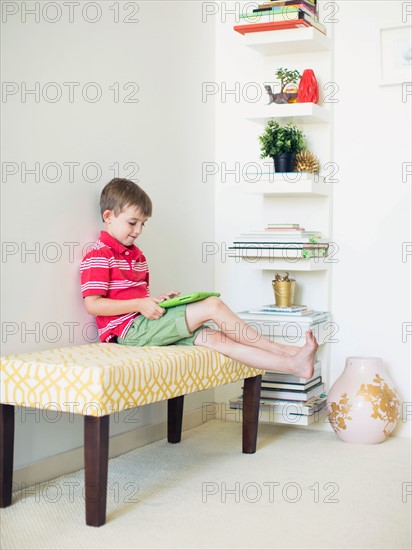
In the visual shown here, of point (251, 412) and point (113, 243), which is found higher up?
point (113, 243)

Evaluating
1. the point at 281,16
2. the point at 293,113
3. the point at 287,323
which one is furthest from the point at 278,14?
the point at 287,323

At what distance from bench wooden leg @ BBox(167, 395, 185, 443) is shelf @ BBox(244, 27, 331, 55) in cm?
146

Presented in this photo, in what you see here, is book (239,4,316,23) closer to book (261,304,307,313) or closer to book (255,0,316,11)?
book (255,0,316,11)

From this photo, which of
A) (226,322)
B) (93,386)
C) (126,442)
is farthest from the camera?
(126,442)

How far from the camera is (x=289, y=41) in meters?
3.12

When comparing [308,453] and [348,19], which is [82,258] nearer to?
[308,453]

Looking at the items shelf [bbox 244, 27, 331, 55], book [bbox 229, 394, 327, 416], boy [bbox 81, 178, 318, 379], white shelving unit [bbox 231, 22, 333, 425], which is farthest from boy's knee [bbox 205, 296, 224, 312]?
shelf [bbox 244, 27, 331, 55]

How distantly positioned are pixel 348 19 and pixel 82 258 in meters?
1.54

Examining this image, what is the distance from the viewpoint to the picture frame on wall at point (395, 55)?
314 centimetres

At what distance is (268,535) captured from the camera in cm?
204

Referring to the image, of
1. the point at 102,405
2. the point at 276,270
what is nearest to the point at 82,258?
the point at 102,405

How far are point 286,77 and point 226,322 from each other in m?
1.15

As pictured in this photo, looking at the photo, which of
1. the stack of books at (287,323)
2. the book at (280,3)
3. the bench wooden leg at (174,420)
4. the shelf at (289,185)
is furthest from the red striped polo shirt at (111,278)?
the book at (280,3)

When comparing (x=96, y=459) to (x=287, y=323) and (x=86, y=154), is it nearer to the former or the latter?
(x=86, y=154)
